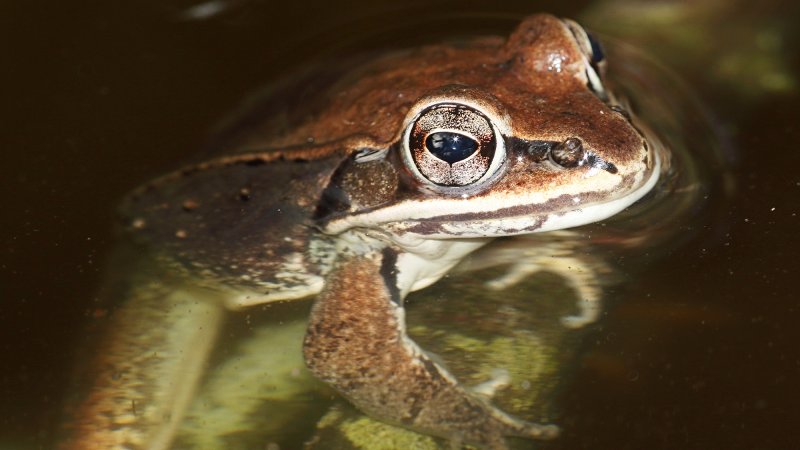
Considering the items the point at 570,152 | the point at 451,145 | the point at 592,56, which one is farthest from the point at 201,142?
the point at 570,152

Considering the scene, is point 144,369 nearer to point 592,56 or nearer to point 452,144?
point 452,144

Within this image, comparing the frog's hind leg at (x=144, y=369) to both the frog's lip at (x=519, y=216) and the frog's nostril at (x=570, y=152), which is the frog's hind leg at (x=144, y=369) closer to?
the frog's lip at (x=519, y=216)

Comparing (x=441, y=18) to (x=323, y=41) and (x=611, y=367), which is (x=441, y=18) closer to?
(x=323, y=41)

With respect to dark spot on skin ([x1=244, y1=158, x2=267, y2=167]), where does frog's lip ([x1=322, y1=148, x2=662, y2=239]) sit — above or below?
below

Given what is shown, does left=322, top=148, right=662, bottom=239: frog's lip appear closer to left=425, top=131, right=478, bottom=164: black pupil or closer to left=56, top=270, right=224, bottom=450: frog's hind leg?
left=425, top=131, right=478, bottom=164: black pupil

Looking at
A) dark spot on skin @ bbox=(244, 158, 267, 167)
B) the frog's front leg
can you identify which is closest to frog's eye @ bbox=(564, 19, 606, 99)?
the frog's front leg

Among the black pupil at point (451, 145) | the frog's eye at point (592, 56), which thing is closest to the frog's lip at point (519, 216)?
the black pupil at point (451, 145)
